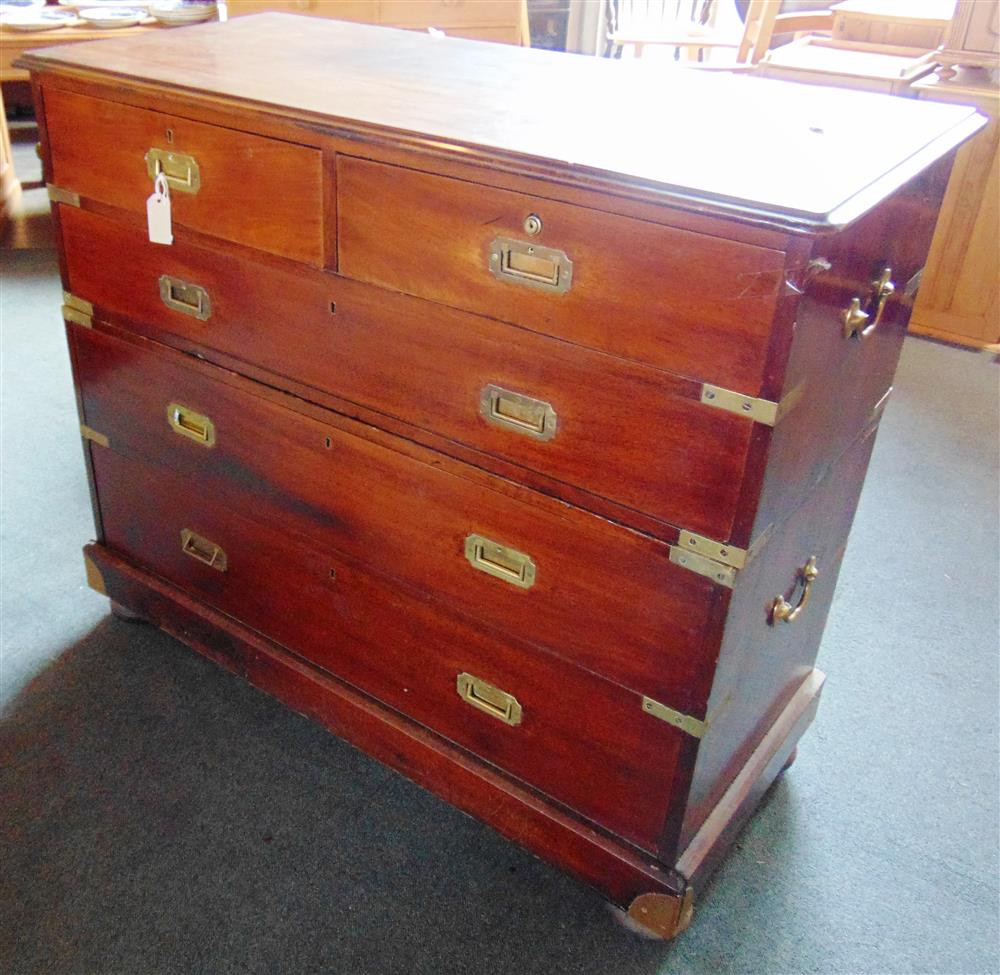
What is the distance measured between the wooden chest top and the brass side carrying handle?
12 centimetres

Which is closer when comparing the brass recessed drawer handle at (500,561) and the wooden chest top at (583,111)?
the wooden chest top at (583,111)

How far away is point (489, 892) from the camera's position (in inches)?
56.0

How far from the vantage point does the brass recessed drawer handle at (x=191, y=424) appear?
1523 mm

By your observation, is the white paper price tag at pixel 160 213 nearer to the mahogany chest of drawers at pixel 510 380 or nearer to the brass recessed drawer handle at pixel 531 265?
the mahogany chest of drawers at pixel 510 380

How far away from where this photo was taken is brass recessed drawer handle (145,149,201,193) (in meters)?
1.33

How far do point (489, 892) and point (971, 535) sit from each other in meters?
1.43

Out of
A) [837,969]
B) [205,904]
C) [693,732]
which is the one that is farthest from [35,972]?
[837,969]

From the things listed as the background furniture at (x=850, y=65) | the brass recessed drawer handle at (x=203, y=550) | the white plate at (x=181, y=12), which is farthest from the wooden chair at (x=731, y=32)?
the brass recessed drawer handle at (x=203, y=550)

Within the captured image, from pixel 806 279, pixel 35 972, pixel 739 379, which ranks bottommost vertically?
pixel 35 972

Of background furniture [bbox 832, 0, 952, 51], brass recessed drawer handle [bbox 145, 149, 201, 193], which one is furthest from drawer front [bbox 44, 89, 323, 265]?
background furniture [bbox 832, 0, 952, 51]

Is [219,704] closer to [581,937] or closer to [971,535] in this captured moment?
[581,937]

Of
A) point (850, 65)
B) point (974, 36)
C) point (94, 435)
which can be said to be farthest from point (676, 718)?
point (850, 65)

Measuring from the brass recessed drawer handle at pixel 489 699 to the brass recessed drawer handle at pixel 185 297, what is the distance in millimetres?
614

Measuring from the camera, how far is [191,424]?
5.08ft
